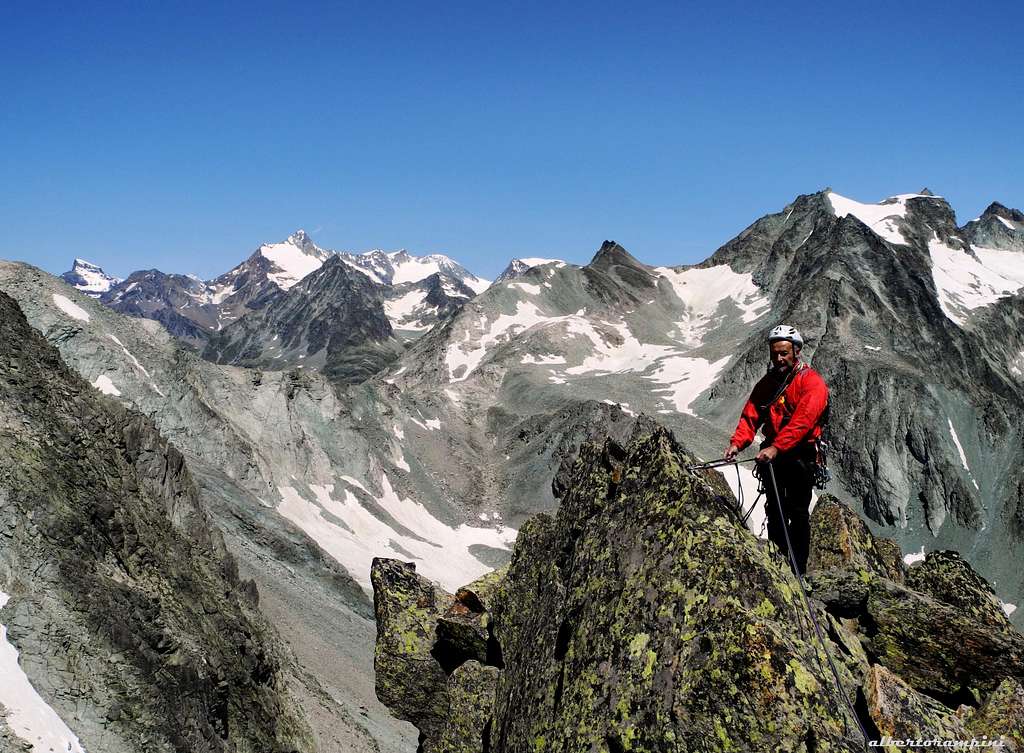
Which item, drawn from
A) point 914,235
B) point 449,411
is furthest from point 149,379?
point 914,235

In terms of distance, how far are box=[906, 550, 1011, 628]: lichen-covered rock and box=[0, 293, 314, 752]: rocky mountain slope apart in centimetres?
1633

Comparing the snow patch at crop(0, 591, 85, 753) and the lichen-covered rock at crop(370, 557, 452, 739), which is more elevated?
the lichen-covered rock at crop(370, 557, 452, 739)

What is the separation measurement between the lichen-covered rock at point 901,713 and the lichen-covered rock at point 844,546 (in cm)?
382

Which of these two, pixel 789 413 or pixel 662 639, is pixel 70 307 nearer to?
pixel 789 413

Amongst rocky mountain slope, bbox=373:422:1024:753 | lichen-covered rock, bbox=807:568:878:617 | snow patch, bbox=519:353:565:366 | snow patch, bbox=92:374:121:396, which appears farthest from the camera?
snow patch, bbox=519:353:565:366

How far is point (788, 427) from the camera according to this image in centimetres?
883

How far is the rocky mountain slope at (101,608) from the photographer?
15.9 metres

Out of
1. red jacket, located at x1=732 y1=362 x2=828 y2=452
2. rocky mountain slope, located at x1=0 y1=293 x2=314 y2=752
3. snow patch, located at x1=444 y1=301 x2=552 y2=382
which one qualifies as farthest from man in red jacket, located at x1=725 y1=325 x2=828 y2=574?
snow patch, located at x1=444 y1=301 x2=552 y2=382

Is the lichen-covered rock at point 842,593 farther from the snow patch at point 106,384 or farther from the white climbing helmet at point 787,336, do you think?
the snow patch at point 106,384

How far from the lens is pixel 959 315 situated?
147 m

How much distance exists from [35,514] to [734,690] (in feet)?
60.6

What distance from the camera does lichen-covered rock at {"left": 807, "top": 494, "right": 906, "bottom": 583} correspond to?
471 inches

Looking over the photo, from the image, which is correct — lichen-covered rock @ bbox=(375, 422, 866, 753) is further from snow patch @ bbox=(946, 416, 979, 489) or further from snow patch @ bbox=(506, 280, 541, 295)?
snow patch @ bbox=(506, 280, 541, 295)

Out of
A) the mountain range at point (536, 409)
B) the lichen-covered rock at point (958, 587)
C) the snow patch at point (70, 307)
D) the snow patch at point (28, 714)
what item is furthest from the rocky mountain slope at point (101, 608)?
the snow patch at point (70, 307)
